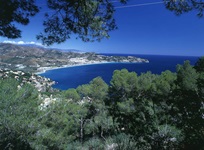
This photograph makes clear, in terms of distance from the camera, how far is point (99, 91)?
633 inches

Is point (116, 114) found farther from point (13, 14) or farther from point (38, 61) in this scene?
point (38, 61)

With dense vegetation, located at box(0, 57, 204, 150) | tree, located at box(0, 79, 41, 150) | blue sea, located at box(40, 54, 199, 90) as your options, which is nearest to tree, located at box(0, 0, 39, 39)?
dense vegetation, located at box(0, 57, 204, 150)

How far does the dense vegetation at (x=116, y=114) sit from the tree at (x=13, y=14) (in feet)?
9.51

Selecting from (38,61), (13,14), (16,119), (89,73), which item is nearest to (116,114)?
(16,119)

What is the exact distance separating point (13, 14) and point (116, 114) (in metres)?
12.4

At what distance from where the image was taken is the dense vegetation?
15.0 ft

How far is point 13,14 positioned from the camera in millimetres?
2980

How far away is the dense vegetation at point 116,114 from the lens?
180 inches

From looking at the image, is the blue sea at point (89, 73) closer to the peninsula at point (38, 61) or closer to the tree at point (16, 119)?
the peninsula at point (38, 61)

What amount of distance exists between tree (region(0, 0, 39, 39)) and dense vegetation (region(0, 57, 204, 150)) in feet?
9.51

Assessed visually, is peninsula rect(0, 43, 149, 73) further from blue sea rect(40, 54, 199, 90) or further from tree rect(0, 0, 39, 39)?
tree rect(0, 0, 39, 39)

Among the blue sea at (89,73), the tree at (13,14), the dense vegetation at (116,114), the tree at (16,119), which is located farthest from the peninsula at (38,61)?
the tree at (13,14)

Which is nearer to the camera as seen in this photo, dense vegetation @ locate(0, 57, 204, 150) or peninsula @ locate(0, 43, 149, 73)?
dense vegetation @ locate(0, 57, 204, 150)

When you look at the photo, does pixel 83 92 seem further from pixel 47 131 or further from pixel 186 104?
pixel 186 104
